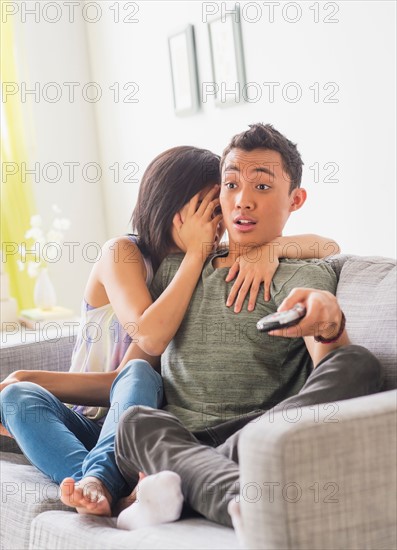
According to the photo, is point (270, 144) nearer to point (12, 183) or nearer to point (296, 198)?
point (296, 198)

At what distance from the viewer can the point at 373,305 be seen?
167 centimetres

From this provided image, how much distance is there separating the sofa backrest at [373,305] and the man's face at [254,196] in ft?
0.61

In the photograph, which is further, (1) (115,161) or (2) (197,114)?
(1) (115,161)

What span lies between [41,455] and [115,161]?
9.02 ft

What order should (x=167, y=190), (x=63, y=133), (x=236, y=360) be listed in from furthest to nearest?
(x=63, y=133) → (x=167, y=190) → (x=236, y=360)

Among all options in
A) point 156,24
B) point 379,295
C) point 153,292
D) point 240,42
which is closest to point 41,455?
point 153,292

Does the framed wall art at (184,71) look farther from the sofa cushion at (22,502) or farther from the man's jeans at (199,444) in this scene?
the man's jeans at (199,444)

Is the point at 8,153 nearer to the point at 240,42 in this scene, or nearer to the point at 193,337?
the point at 240,42

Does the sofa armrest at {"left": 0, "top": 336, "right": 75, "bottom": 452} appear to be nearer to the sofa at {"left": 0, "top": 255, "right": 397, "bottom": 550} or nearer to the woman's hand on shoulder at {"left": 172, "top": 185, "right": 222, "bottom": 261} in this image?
the woman's hand on shoulder at {"left": 172, "top": 185, "right": 222, "bottom": 261}

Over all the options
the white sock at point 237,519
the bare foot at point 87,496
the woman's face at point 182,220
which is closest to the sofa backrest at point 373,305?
the woman's face at point 182,220

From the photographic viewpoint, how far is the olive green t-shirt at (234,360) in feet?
5.72

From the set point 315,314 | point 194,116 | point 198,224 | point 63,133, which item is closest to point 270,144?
point 198,224

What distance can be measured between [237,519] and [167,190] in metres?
0.93

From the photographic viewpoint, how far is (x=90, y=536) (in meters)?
1.42
